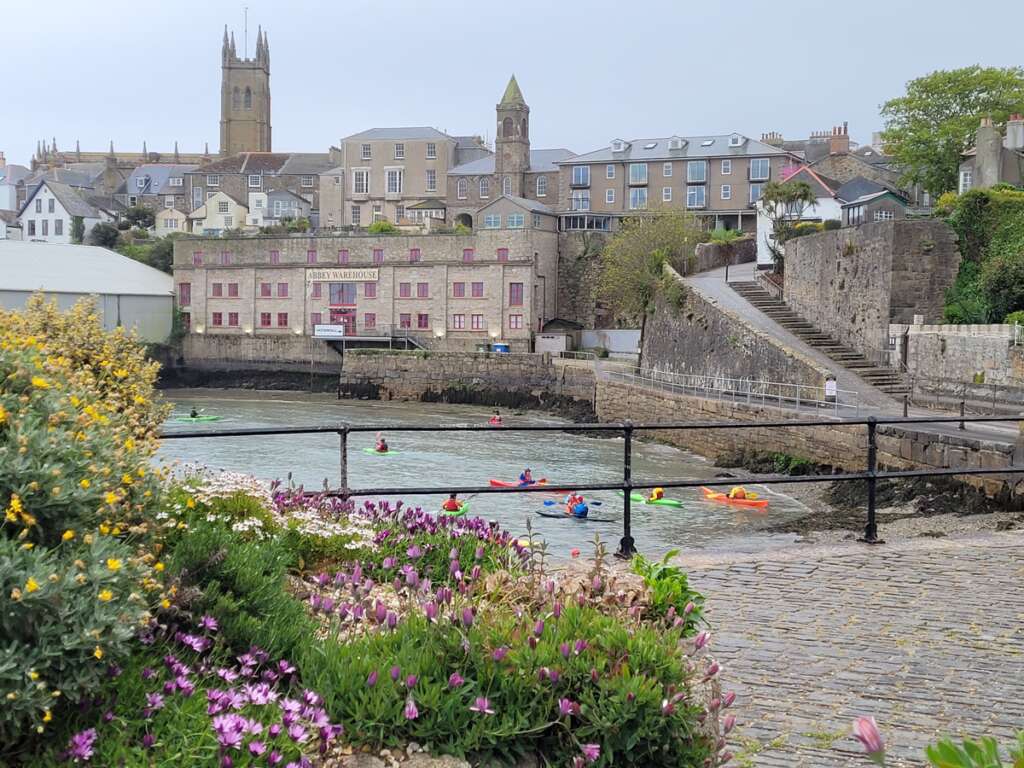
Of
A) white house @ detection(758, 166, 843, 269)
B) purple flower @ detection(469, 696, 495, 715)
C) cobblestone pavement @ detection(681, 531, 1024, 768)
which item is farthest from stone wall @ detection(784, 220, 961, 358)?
purple flower @ detection(469, 696, 495, 715)

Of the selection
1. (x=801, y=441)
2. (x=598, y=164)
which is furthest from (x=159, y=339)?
(x=801, y=441)

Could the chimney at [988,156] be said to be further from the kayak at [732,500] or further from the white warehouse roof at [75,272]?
the white warehouse roof at [75,272]

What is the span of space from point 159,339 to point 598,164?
31.6 m

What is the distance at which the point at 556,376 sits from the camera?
2251 inches

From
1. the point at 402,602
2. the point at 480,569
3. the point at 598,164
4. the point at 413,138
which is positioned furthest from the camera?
the point at 413,138

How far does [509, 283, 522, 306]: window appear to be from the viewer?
66.9 meters

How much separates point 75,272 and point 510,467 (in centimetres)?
4830

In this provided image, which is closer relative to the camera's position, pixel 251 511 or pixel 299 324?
pixel 251 511

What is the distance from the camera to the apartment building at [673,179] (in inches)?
2901

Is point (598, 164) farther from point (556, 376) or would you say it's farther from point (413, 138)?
point (556, 376)

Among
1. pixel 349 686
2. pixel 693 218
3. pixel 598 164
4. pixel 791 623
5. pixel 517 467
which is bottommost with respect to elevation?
pixel 517 467

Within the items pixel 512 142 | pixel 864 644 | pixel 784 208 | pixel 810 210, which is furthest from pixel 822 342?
pixel 512 142

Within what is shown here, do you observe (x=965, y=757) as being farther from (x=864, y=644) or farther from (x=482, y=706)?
(x=864, y=644)

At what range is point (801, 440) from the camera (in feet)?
98.1
